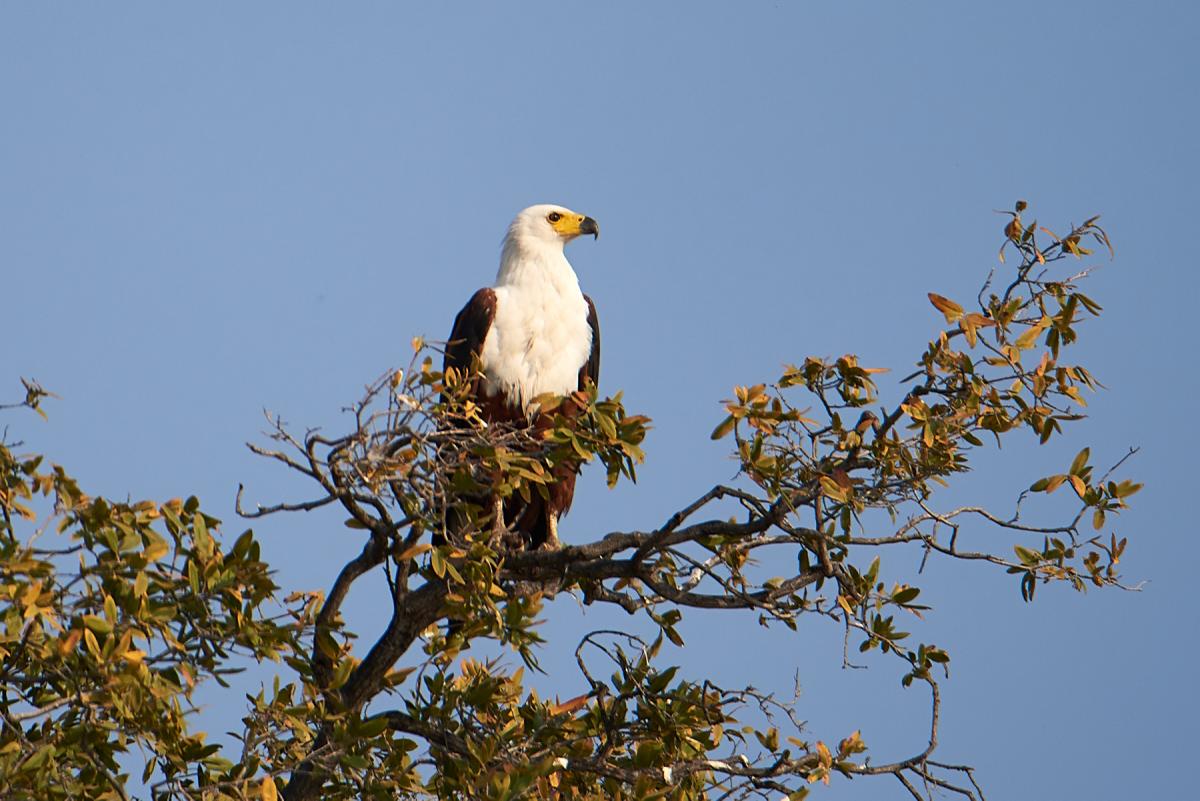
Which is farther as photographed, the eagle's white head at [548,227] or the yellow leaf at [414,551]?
the eagle's white head at [548,227]

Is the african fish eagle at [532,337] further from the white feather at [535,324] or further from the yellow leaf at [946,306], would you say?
the yellow leaf at [946,306]

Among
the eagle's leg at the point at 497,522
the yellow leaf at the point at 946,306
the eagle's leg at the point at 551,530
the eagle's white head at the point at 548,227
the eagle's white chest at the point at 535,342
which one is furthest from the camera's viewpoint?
the eagle's white head at the point at 548,227

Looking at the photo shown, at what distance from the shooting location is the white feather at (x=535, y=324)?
6098mm

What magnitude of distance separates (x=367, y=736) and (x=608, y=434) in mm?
1025

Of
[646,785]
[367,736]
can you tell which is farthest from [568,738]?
[367,736]

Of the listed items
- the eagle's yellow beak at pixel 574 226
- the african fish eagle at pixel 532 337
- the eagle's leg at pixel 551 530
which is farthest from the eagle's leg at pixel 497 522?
the eagle's yellow beak at pixel 574 226

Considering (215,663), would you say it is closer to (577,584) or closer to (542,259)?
(577,584)

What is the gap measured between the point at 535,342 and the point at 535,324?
10cm

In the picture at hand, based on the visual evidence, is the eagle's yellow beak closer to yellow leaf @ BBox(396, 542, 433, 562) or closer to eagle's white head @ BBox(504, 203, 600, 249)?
eagle's white head @ BBox(504, 203, 600, 249)

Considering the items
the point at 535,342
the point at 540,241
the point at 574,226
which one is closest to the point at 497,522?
the point at 535,342

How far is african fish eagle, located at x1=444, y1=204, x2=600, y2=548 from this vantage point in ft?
20.0

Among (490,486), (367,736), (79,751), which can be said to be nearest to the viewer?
(79,751)

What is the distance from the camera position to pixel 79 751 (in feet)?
11.9

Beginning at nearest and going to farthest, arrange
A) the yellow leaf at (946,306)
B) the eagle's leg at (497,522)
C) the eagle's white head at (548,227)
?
the yellow leaf at (946,306) < the eagle's leg at (497,522) < the eagle's white head at (548,227)
